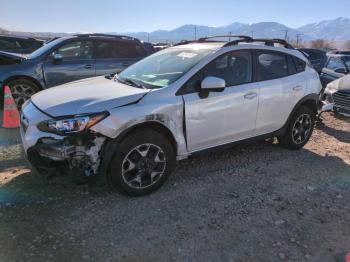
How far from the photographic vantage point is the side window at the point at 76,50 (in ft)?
26.0

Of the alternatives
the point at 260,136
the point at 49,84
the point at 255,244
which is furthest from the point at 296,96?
the point at 49,84

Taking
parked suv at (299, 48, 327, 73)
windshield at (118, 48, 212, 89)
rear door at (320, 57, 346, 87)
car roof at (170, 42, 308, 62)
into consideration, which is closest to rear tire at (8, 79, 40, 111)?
windshield at (118, 48, 212, 89)

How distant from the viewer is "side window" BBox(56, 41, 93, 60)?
312 inches

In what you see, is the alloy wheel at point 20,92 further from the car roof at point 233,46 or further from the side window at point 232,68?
the side window at point 232,68

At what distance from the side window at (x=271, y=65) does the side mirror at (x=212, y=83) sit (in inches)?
38.6

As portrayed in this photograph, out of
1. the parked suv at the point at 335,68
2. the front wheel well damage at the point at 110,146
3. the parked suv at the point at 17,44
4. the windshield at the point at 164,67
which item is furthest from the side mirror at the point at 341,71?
the parked suv at the point at 17,44

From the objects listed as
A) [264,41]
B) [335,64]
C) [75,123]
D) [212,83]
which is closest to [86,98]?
[75,123]

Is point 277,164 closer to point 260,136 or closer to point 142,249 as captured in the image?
point 260,136

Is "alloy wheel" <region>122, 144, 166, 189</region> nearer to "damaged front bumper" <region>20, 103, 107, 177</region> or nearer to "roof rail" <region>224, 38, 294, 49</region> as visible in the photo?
"damaged front bumper" <region>20, 103, 107, 177</region>

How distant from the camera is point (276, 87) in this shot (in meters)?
5.18

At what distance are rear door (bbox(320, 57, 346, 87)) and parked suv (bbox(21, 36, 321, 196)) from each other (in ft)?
18.5

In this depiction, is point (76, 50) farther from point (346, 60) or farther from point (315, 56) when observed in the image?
point (315, 56)

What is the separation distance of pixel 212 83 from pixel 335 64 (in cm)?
833

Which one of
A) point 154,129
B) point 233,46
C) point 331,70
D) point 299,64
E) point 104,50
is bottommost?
point 331,70
